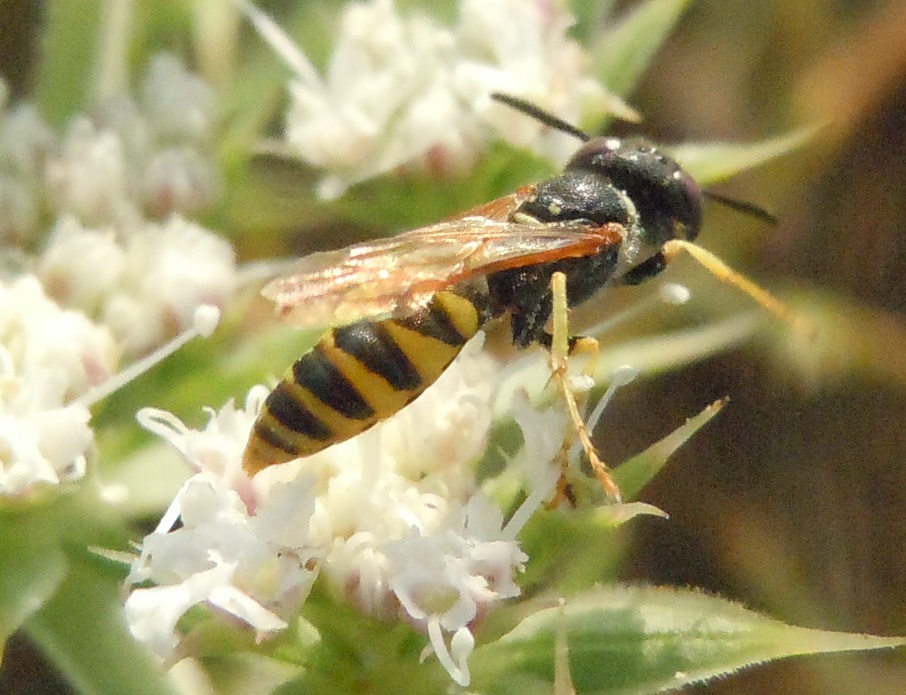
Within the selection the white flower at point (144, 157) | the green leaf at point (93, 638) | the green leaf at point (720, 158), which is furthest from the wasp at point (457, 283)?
the white flower at point (144, 157)

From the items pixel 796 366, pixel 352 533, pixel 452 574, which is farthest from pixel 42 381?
pixel 796 366

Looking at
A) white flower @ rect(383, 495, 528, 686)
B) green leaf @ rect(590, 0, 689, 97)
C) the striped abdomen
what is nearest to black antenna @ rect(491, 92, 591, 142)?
green leaf @ rect(590, 0, 689, 97)

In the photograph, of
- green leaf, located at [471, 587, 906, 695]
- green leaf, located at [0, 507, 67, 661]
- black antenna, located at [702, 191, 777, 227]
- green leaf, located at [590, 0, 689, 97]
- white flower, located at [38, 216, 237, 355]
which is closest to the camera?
green leaf, located at [471, 587, 906, 695]

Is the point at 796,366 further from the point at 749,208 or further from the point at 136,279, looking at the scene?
the point at 136,279

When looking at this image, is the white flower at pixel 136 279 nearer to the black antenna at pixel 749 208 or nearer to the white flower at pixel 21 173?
the white flower at pixel 21 173

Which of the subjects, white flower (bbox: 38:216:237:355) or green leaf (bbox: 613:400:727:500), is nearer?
green leaf (bbox: 613:400:727:500)

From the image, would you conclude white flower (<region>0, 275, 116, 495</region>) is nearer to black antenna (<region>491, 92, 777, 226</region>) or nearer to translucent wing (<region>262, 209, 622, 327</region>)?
translucent wing (<region>262, 209, 622, 327</region>)

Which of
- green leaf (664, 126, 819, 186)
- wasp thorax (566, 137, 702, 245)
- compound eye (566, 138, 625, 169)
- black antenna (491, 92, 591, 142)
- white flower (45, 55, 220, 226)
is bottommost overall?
green leaf (664, 126, 819, 186)

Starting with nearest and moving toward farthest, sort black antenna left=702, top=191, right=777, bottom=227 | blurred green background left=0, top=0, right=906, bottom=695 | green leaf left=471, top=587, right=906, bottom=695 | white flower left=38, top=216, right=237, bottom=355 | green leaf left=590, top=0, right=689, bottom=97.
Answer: green leaf left=471, top=587, right=906, bottom=695 → black antenna left=702, top=191, right=777, bottom=227 → white flower left=38, top=216, right=237, bottom=355 → green leaf left=590, top=0, right=689, bottom=97 → blurred green background left=0, top=0, right=906, bottom=695
